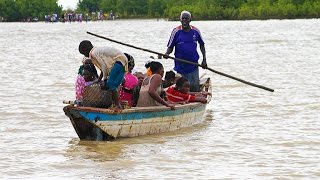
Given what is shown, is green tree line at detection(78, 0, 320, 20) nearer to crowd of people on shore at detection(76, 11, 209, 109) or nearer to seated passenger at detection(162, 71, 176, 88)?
crowd of people on shore at detection(76, 11, 209, 109)

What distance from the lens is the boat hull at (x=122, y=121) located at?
9648 mm

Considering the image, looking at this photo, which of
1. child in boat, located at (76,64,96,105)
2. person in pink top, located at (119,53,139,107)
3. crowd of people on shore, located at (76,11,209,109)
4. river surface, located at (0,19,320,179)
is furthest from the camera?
person in pink top, located at (119,53,139,107)

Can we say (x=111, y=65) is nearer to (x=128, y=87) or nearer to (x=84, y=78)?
(x=84, y=78)

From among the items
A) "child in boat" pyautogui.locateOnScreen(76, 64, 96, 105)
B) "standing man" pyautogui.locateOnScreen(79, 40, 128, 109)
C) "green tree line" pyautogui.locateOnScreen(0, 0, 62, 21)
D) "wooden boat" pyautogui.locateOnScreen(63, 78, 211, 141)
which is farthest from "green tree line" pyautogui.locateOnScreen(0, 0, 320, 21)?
"standing man" pyautogui.locateOnScreen(79, 40, 128, 109)

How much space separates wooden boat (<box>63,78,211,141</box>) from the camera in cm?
965

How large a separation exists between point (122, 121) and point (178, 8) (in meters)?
101

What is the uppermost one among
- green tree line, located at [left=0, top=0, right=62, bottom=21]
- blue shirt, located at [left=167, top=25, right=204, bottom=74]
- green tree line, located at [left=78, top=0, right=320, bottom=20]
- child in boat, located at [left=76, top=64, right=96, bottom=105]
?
blue shirt, located at [left=167, top=25, right=204, bottom=74]

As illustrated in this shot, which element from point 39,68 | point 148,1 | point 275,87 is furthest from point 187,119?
point 148,1

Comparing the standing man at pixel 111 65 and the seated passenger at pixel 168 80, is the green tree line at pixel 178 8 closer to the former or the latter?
the seated passenger at pixel 168 80

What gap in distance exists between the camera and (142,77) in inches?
434

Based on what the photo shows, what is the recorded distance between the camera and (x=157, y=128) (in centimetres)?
Answer: 1066

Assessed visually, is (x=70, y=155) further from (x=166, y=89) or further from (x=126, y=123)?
(x=166, y=89)

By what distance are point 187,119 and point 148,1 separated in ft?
393

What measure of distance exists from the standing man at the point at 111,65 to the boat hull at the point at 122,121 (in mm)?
223
